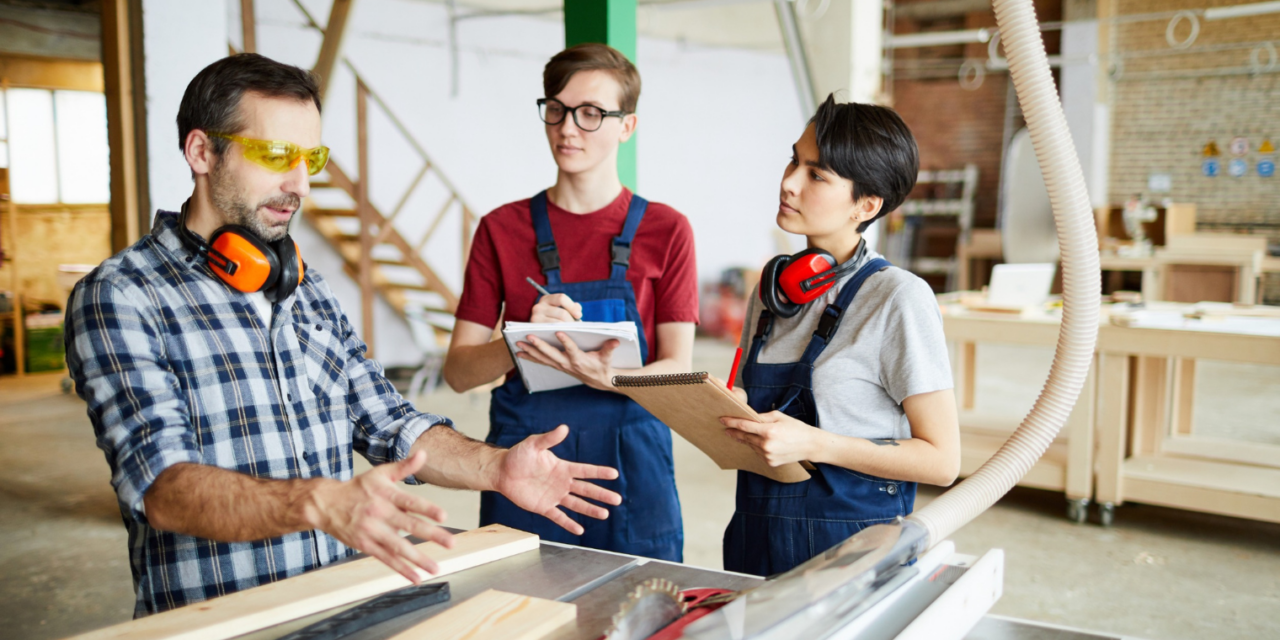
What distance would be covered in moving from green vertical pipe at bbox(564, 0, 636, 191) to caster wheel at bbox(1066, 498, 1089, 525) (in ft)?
10.1

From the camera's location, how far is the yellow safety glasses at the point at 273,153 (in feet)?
5.38

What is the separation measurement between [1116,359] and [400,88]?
7131mm

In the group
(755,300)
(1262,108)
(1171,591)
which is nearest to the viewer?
(755,300)

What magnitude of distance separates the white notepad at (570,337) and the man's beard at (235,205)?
1.65 feet

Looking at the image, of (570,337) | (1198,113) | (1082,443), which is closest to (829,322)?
(570,337)

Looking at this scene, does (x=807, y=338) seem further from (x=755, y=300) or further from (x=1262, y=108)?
(x=1262, y=108)

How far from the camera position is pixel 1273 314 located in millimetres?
4539

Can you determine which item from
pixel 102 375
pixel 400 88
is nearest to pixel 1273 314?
pixel 102 375

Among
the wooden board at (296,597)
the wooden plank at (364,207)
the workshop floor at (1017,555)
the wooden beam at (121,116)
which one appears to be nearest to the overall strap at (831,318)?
the wooden board at (296,597)

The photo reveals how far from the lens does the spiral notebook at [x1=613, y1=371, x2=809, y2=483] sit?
150cm

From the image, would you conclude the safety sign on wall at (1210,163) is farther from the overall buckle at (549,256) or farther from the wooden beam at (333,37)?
the overall buckle at (549,256)

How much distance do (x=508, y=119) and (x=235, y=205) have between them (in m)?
8.79

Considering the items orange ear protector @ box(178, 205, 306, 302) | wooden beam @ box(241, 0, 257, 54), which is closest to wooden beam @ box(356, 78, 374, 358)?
wooden beam @ box(241, 0, 257, 54)

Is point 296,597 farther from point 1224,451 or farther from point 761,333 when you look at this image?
point 1224,451
